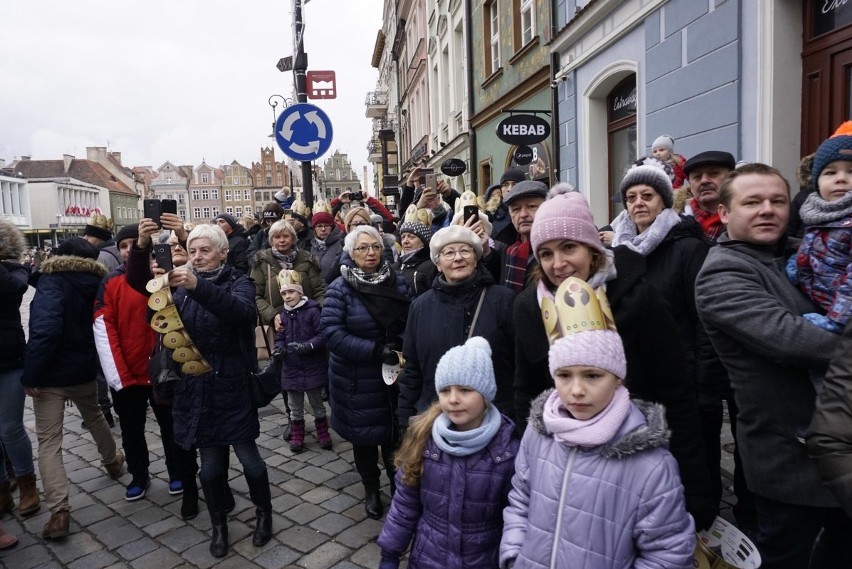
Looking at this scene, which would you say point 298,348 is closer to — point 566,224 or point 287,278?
point 287,278

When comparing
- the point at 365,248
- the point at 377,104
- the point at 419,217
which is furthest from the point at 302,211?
the point at 377,104

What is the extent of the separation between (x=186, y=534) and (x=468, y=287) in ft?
7.96

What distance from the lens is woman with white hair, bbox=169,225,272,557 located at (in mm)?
3363

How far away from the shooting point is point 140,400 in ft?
13.7

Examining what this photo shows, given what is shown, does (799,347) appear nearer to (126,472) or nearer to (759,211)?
(759,211)

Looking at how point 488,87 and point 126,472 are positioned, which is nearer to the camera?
point 126,472

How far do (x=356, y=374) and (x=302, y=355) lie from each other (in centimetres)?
132

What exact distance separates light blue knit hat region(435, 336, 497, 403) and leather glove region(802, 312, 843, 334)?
1.12 m

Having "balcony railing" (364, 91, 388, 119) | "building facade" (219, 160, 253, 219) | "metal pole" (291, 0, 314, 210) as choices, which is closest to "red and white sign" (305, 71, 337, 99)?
"metal pole" (291, 0, 314, 210)

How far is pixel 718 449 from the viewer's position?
10.3ft

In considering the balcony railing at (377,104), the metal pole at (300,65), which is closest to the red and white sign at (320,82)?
the metal pole at (300,65)

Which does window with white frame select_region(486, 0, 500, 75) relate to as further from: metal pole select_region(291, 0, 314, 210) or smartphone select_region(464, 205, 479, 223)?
smartphone select_region(464, 205, 479, 223)

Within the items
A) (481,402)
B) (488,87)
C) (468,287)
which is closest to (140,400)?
(468,287)

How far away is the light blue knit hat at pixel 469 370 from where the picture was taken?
2.29 meters
